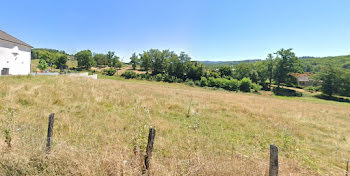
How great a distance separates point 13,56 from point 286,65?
88.1m

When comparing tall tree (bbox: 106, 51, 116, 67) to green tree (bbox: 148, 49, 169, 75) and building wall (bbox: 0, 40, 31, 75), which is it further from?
building wall (bbox: 0, 40, 31, 75)

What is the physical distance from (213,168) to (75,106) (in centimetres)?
943

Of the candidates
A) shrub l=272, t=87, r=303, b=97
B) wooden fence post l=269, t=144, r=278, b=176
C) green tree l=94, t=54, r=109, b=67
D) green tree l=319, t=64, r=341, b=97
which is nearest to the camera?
wooden fence post l=269, t=144, r=278, b=176

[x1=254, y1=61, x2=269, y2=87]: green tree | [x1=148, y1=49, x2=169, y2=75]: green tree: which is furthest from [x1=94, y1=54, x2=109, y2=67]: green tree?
[x1=254, y1=61, x2=269, y2=87]: green tree

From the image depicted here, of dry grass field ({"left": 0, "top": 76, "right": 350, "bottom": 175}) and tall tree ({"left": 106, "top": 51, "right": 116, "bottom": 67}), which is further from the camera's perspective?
tall tree ({"left": 106, "top": 51, "right": 116, "bottom": 67})

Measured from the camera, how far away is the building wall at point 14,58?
22.8 metres

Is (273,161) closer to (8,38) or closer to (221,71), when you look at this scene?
(8,38)

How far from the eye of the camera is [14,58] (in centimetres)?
2477

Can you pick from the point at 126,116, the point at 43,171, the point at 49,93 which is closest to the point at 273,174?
the point at 43,171

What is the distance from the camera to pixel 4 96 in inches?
352

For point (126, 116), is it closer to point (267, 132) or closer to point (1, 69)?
point (267, 132)

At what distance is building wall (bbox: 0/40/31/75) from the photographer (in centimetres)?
2278

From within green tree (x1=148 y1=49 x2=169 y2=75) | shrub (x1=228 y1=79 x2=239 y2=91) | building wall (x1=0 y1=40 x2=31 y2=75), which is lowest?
shrub (x1=228 y1=79 x2=239 y2=91)

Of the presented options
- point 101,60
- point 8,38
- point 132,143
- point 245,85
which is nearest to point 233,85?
point 245,85
